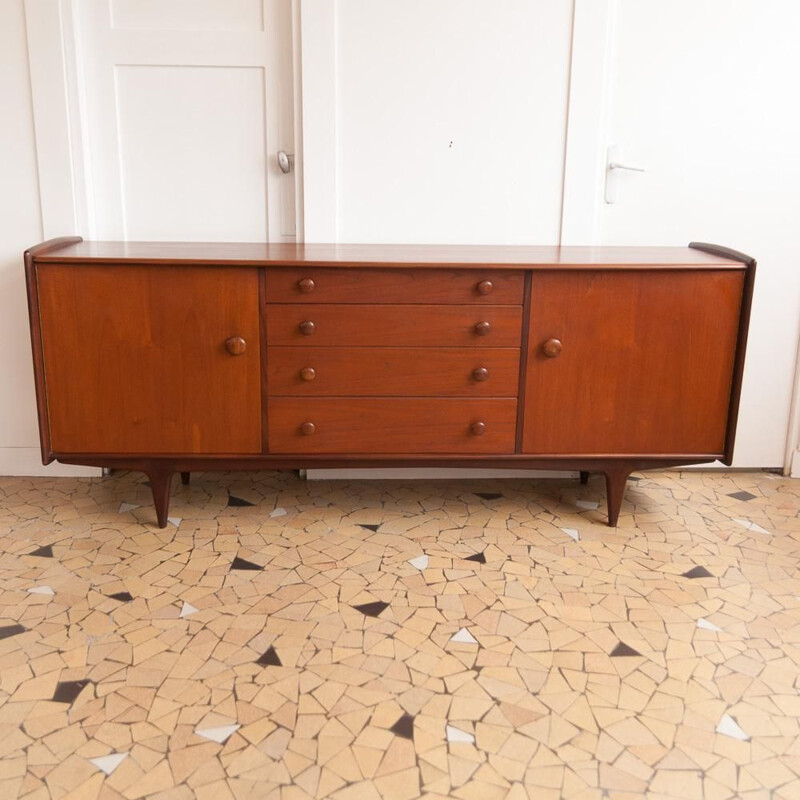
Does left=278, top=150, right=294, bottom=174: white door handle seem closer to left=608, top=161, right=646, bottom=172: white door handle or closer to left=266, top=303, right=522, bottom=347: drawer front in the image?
left=266, top=303, right=522, bottom=347: drawer front

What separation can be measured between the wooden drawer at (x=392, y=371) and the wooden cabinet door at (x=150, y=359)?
11 centimetres

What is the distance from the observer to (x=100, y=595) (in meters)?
2.26

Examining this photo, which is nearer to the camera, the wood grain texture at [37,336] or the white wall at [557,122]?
the wood grain texture at [37,336]

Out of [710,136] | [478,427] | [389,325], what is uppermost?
[710,136]

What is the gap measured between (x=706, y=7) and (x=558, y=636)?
2.05 meters

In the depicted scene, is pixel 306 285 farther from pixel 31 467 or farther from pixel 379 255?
pixel 31 467

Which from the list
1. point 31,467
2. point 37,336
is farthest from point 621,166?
point 31,467

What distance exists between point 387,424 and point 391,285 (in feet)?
1.32

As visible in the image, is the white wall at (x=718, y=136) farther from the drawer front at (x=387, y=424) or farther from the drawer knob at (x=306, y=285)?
the drawer knob at (x=306, y=285)

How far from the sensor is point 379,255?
2592 millimetres

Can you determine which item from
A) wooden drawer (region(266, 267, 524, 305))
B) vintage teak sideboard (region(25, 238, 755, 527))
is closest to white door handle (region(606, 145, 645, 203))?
vintage teak sideboard (region(25, 238, 755, 527))

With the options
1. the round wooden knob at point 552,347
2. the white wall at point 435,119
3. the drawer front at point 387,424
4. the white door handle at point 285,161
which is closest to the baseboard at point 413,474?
the drawer front at point 387,424

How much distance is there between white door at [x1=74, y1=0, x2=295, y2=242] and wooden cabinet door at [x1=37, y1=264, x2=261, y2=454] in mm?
552

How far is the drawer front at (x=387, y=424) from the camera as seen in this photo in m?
2.56
